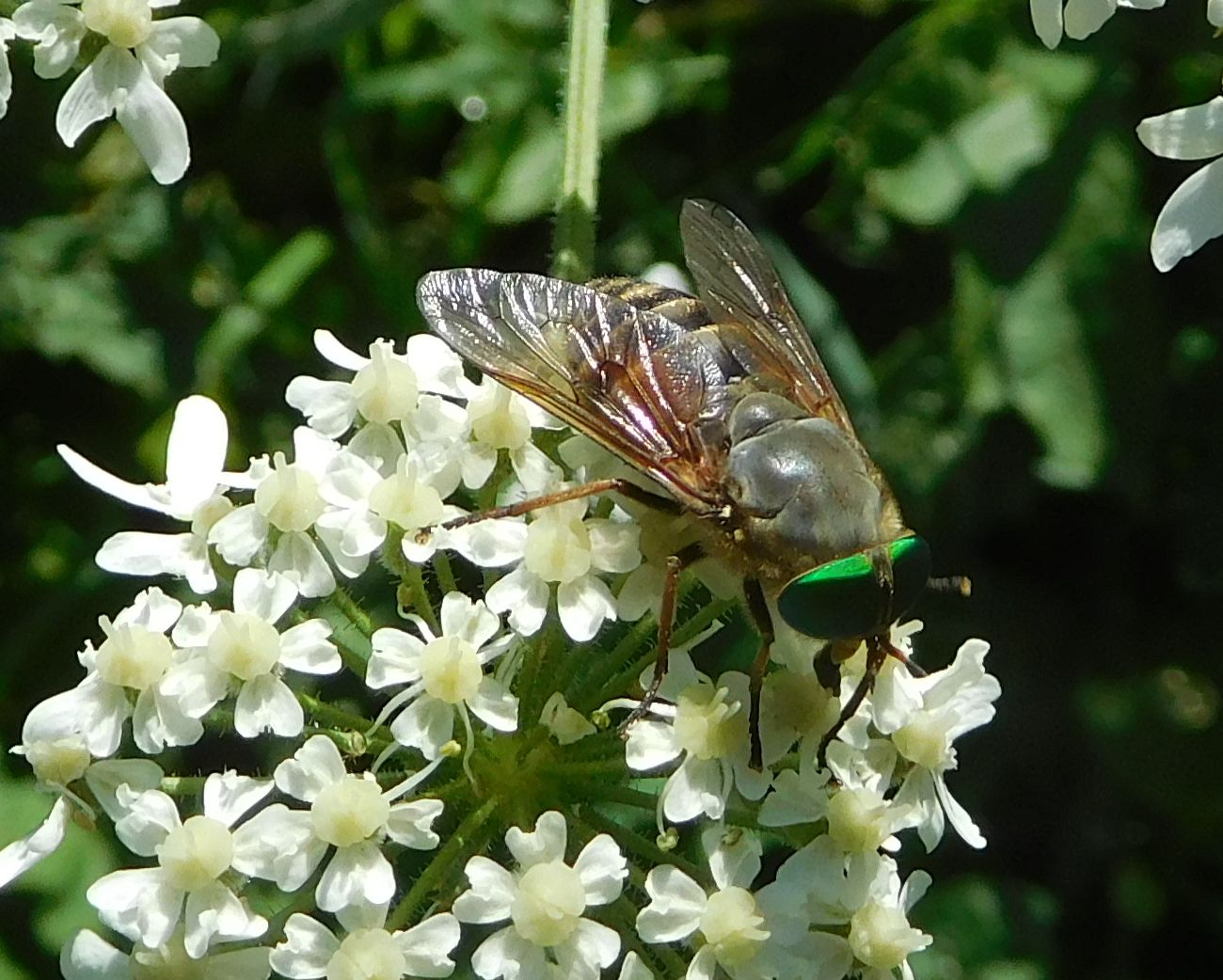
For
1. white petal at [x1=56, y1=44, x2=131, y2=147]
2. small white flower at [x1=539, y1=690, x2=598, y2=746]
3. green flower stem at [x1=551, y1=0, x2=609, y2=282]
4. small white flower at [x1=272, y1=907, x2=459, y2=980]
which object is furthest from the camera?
→ green flower stem at [x1=551, y1=0, x2=609, y2=282]

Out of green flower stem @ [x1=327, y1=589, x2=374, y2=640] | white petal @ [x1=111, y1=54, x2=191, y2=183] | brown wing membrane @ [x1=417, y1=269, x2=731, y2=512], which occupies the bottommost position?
green flower stem @ [x1=327, y1=589, x2=374, y2=640]

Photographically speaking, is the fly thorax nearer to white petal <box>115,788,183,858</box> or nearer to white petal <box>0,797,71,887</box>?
white petal <box>115,788,183,858</box>

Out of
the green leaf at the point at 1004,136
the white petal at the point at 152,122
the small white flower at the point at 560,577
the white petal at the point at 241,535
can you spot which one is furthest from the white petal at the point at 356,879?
the green leaf at the point at 1004,136

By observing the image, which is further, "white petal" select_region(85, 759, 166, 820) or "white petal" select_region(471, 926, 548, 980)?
"white petal" select_region(85, 759, 166, 820)

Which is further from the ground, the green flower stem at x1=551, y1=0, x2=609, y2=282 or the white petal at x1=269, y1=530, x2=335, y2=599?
the green flower stem at x1=551, y1=0, x2=609, y2=282

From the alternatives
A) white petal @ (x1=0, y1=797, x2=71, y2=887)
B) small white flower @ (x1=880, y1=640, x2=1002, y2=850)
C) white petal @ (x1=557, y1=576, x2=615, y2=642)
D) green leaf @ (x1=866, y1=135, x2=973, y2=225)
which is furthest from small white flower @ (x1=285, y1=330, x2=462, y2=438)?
green leaf @ (x1=866, y1=135, x2=973, y2=225)

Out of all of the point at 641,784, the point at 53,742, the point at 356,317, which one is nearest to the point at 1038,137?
the point at 356,317

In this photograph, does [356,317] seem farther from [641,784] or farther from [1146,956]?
[1146,956]
